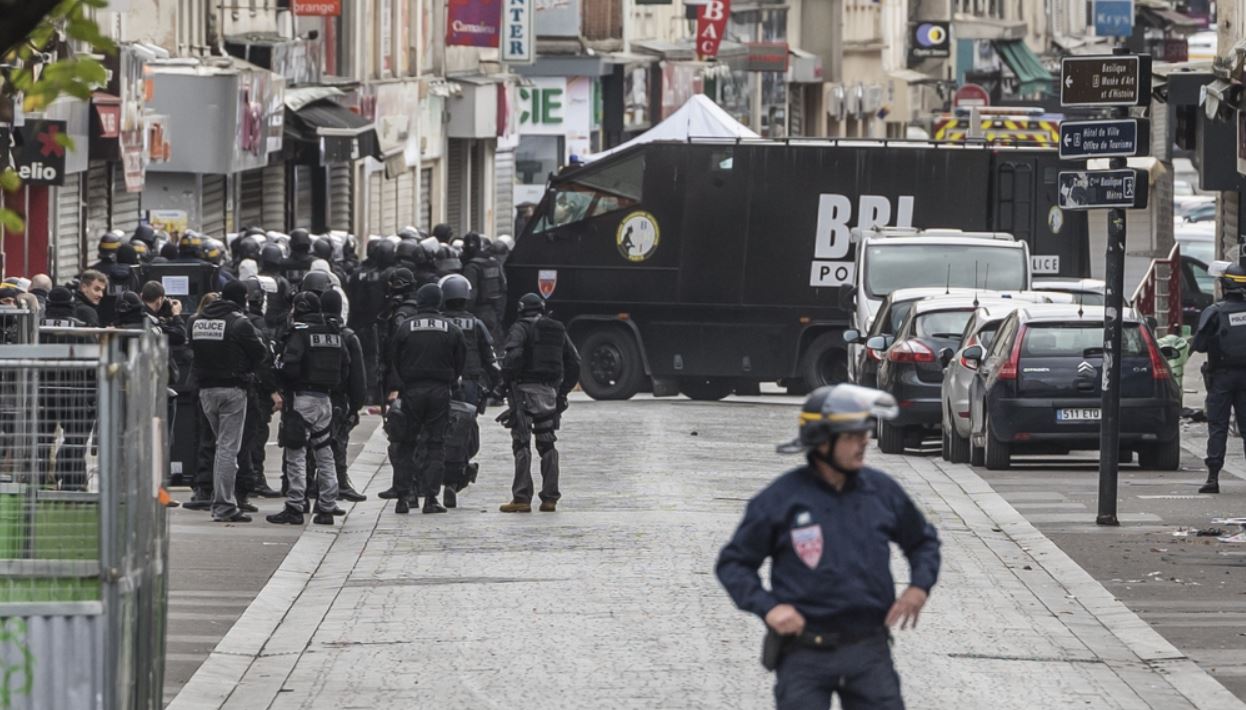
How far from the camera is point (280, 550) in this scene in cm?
1670

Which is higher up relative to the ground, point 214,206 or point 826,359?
point 214,206

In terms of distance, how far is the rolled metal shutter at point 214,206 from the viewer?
38812 mm

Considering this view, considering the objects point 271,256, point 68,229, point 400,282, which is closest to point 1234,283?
point 400,282

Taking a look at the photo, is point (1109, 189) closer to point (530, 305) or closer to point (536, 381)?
point (530, 305)

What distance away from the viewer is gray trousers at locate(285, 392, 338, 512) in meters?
17.9

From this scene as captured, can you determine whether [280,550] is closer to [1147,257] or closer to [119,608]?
[119,608]

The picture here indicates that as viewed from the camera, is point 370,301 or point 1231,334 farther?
point 370,301

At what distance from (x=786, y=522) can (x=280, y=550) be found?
9359mm

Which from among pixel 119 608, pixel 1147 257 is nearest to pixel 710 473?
pixel 119 608

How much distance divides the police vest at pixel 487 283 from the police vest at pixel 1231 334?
462 inches

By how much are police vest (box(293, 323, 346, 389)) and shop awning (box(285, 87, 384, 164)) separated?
24707 mm

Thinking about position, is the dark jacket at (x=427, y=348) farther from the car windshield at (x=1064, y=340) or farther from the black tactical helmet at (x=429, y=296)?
the car windshield at (x=1064, y=340)

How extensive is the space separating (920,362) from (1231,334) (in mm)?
5619

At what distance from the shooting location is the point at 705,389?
33531 millimetres
